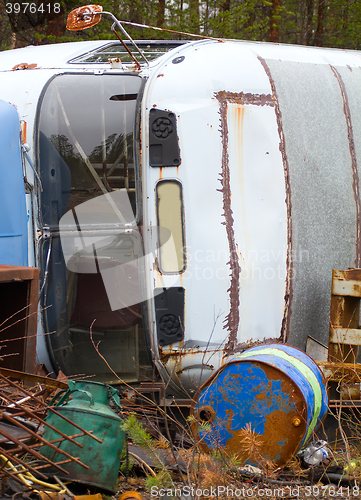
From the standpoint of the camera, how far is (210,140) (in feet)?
11.4

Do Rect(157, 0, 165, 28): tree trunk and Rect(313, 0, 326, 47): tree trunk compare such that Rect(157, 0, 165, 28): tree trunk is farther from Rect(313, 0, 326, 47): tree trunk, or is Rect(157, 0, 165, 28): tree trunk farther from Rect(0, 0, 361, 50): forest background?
Rect(313, 0, 326, 47): tree trunk

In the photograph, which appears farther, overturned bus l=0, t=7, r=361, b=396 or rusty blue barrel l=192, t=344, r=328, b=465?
overturned bus l=0, t=7, r=361, b=396

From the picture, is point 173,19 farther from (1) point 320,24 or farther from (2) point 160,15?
(1) point 320,24

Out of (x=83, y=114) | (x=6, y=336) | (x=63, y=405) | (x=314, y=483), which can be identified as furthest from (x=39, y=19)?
(x=314, y=483)

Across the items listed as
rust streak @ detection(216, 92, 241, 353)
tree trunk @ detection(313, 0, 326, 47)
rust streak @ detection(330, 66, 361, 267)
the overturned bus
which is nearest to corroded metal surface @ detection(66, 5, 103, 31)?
the overturned bus

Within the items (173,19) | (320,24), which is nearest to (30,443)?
(173,19)

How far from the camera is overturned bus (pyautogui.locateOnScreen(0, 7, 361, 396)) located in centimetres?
341

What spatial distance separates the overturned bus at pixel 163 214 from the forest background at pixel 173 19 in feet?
19.5

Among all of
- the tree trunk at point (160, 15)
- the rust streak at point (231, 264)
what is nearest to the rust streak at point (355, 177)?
the rust streak at point (231, 264)

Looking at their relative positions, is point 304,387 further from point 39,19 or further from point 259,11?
point 259,11

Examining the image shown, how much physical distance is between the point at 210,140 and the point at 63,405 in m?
2.01

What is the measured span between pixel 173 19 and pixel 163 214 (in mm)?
8644

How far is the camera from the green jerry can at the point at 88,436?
2.59 metres

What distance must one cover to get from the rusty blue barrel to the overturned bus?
0.54m
